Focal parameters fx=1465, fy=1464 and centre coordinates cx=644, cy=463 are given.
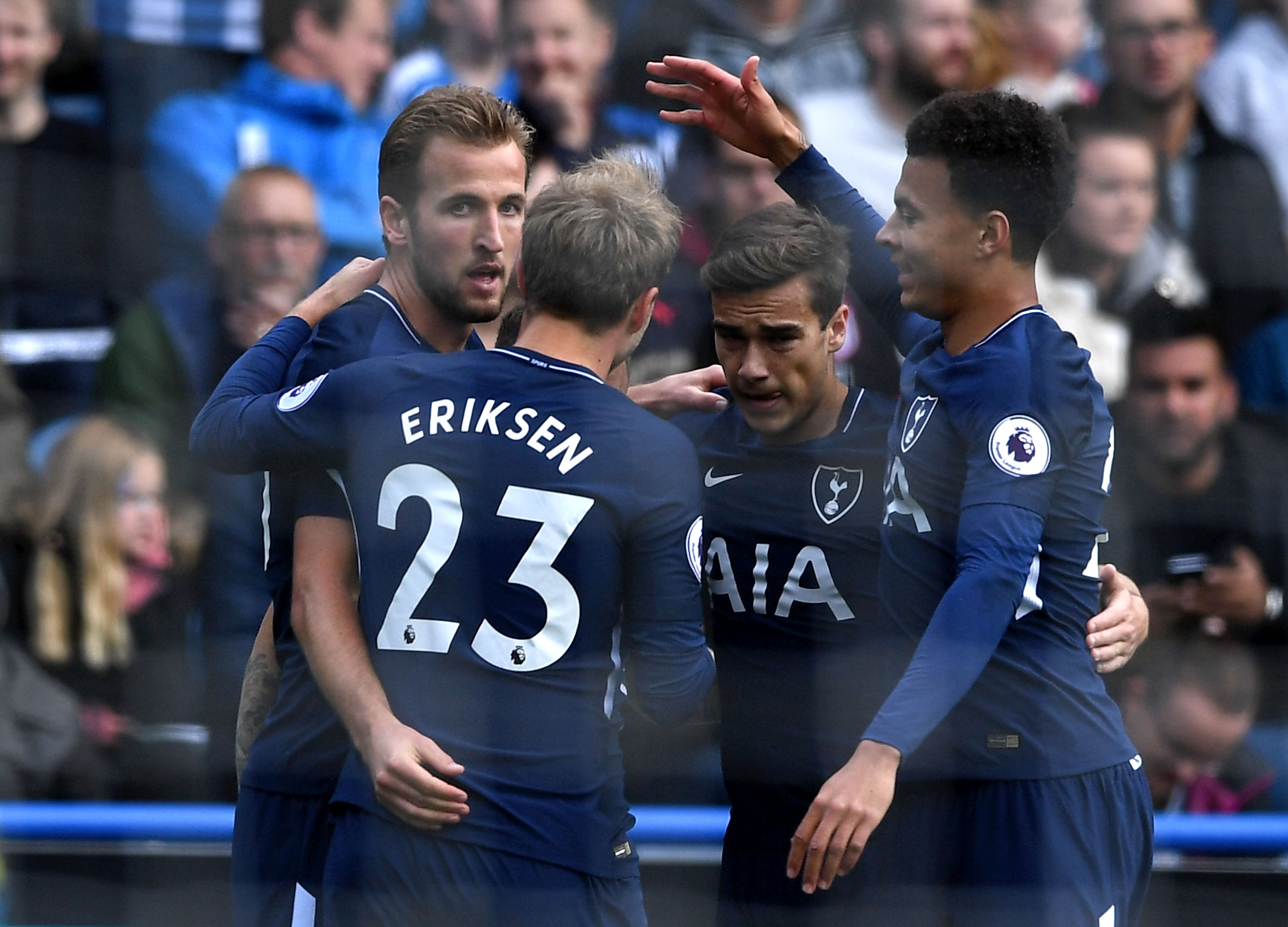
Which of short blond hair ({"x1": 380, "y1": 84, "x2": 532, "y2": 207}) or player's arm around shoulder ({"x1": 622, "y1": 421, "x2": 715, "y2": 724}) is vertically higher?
short blond hair ({"x1": 380, "y1": 84, "x2": 532, "y2": 207})

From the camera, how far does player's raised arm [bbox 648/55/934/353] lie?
1.75 metres

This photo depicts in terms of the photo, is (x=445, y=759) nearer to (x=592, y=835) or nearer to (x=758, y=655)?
(x=592, y=835)

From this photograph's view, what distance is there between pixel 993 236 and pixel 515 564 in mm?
613

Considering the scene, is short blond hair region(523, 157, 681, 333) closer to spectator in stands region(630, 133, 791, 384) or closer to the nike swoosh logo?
the nike swoosh logo

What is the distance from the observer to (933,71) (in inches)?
96.7

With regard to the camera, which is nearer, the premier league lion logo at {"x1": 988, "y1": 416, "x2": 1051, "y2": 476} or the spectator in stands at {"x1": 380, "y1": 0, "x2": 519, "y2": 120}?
the premier league lion logo at {"x1": 988, "y1": 416, "x2": 1051, "y2": 476}

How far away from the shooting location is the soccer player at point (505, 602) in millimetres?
1336

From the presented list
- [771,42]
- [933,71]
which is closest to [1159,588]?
[933,71]

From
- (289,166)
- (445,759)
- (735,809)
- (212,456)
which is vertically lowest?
(735,809)

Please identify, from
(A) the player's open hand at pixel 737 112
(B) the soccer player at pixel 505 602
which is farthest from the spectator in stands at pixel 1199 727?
(B) the soccer player at pixel 505 602

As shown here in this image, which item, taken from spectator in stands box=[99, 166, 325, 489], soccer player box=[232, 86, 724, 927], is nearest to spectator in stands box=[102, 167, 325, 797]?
spectator in stands box=[99, 166, 325, 489]

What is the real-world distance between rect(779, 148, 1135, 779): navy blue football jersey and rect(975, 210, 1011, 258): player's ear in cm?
8

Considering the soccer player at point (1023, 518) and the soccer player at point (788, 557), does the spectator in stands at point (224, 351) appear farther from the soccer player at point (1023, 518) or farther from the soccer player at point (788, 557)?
the soccer player at point (1023, 518)

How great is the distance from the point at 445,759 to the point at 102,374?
4.70 feet
